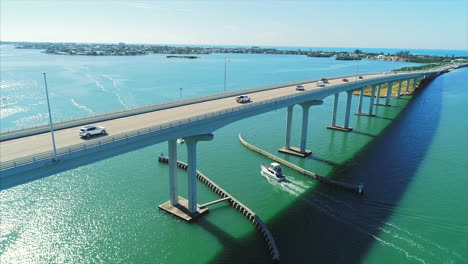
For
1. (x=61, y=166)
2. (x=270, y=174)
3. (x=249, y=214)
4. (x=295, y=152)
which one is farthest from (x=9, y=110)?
(x=249, y=214)

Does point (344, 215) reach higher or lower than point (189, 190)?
lower

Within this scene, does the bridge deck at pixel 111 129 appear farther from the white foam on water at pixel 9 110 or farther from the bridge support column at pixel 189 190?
the white foam on water at pixel 9 110

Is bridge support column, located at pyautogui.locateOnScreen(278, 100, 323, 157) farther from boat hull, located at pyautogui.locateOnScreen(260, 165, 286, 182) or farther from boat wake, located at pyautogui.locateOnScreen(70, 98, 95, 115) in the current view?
boat wake, located at pyautogui.locateOnScreen(70, 98, 95, 115)

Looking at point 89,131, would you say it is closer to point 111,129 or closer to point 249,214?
point 111,129

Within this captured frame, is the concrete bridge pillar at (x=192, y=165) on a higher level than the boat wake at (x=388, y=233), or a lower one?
higher

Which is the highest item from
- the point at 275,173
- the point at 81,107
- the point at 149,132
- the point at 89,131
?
the point at 89,131

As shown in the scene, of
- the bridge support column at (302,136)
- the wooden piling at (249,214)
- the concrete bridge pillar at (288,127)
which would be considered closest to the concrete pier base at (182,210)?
the wooden piling at (249,214)
